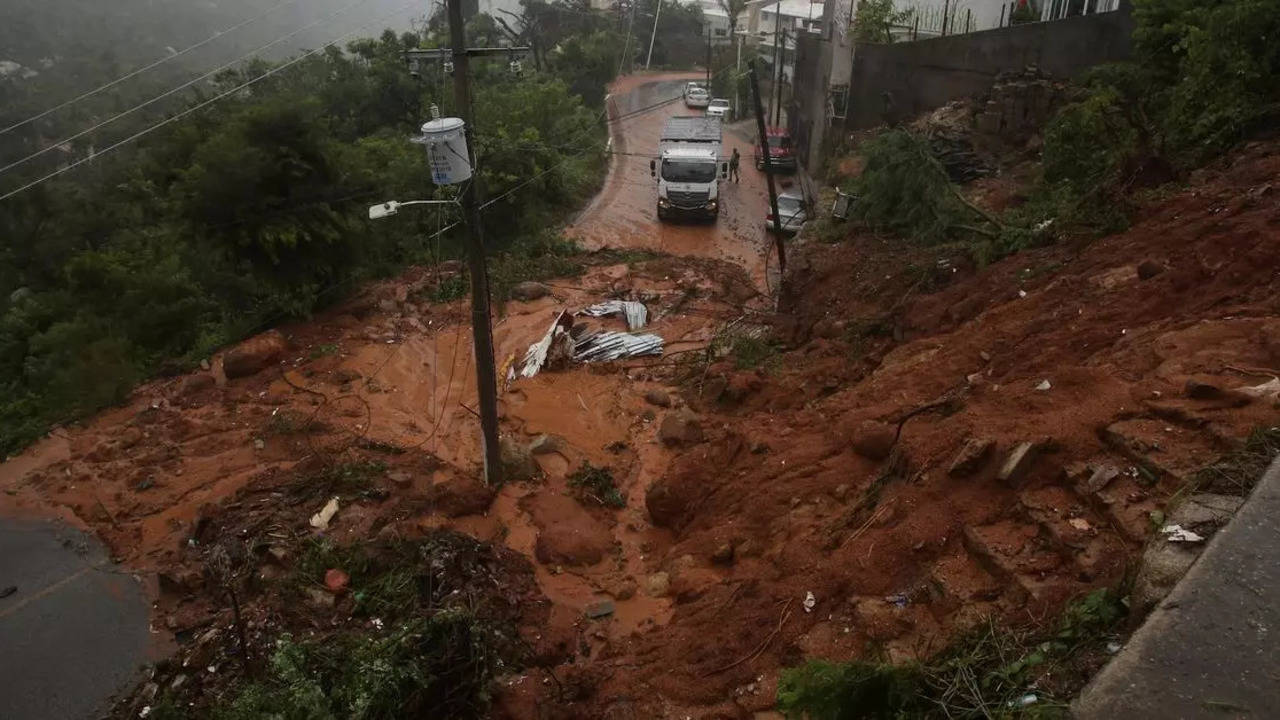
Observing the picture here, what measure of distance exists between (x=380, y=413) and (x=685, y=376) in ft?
17.4

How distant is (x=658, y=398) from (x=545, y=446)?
2.42m

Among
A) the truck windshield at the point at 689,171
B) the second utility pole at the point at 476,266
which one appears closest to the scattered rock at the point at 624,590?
the second utility pole at the point at 476,266

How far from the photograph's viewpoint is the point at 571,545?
373 inches

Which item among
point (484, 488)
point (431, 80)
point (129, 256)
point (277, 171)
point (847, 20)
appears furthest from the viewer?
point (431, 80)

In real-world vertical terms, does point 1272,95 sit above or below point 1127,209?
above

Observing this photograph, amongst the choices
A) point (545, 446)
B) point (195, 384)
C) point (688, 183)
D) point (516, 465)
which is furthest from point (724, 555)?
point (688, 183)

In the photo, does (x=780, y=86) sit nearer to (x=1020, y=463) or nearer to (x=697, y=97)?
(x=697, y=97)

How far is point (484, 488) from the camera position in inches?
406

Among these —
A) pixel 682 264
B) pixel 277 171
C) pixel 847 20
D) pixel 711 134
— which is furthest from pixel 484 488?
pixel 847 20

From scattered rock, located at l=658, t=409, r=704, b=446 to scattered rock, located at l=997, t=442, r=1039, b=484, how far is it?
5.65 meters

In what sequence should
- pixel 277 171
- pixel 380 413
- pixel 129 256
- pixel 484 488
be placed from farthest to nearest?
pixel 129 256 → pixel 277 171 → pixel 380 413 → pixel 484 488

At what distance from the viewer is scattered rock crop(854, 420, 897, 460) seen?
28.0 feet

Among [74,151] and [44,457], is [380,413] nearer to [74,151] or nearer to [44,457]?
[44,457]

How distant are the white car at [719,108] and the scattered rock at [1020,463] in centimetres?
3341
